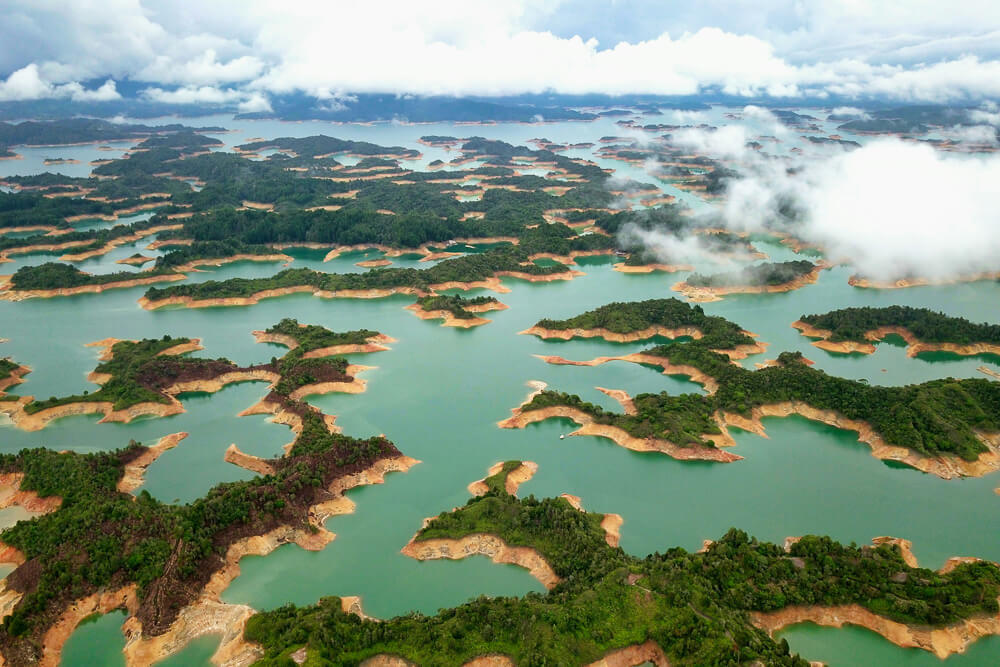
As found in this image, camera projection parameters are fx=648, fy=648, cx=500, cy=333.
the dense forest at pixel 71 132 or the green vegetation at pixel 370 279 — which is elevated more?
the dense forest at pixel 71 132

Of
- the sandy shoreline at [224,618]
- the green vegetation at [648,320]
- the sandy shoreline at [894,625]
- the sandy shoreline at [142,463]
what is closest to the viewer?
the sandy shoreline at [224,618]

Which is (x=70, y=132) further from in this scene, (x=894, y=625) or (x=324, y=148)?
(x=894, y=625)

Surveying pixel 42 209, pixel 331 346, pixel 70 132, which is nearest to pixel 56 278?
pixel 331 346

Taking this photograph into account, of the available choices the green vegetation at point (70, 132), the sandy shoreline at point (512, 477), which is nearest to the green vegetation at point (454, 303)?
the sandy shoreline at point (512, 477)

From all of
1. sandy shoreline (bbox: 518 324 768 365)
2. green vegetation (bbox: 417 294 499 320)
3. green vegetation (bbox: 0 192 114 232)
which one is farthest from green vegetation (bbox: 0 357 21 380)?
green vegetation (bbox: 0 192 114 232)

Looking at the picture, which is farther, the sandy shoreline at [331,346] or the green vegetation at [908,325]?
the green vegetation at [908,325]

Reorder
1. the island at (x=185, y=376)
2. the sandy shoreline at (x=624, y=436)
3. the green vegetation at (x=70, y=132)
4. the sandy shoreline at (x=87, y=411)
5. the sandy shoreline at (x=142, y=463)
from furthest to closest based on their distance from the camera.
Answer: the green vegetation at (x=70, y=132)
the island at (x=185, y=376)
the sandy shoreline at (x=87, y=411)
the sandy shoreline at (x=624, y=436)
the sandy shoreline at (x=142, y=463)

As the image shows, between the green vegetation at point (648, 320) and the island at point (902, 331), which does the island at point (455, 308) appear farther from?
the island at point (902, 331)
